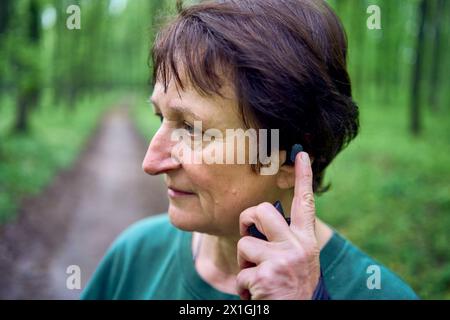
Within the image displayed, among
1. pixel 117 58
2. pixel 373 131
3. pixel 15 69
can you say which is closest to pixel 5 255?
pixel 15 69

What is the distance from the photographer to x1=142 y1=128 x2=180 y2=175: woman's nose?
5.09 feet

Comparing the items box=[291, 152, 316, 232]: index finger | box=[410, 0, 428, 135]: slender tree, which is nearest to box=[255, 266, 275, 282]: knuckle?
box=[291, 152, 316, 232]: index finger

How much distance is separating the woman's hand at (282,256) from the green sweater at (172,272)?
496 millimetres

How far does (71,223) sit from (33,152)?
374 centimetres

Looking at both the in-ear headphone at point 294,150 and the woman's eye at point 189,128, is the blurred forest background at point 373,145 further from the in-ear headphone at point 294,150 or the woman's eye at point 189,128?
the in-ear headphone at point 294,150

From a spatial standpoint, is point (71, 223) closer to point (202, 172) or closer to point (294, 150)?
Answer: point (202, 172)

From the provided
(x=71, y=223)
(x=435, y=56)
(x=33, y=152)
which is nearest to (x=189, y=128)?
(x=71, y=223)

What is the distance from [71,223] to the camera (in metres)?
7.18

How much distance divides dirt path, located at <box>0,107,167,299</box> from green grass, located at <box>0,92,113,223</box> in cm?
23

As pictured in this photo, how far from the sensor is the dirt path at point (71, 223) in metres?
5.32

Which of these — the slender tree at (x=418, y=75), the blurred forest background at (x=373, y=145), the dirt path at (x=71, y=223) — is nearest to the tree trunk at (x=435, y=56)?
the blurred forest background at (x=373, y=145)

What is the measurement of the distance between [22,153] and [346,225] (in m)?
7.42

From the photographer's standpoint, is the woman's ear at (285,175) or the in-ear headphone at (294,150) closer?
the in-ear headphone at (294,150)

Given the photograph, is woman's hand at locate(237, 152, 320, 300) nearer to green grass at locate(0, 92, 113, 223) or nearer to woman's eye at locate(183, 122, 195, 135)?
woman's eye at locate(183, 122, 195, 135)
